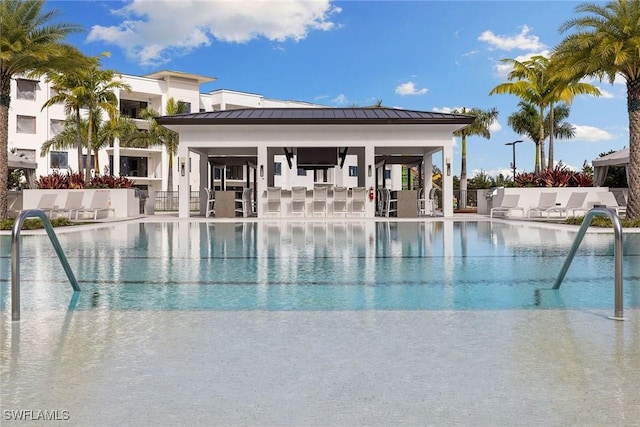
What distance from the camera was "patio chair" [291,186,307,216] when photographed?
83.6ft

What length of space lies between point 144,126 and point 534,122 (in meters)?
38.3

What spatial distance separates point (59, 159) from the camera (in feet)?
177

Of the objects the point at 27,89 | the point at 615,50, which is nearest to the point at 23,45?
the point at 615,50

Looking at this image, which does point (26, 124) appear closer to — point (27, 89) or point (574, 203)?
point (27, 89)

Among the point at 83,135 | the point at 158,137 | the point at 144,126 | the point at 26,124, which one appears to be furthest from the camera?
the point at 144,126

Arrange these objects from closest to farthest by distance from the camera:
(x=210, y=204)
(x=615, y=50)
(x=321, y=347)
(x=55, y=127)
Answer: (x=321, y=347), (x=615, y=50), (x=210, y=204), (x=55, y=127)

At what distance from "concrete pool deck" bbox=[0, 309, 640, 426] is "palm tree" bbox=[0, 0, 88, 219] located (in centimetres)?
A: 1770

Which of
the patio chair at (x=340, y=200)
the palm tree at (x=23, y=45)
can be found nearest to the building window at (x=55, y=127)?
the palm tree at (x=23, y=45)

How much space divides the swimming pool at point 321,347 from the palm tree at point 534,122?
43338mm

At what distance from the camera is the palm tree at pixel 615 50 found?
60.4 feet

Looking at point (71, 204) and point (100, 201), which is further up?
point (100, 201)

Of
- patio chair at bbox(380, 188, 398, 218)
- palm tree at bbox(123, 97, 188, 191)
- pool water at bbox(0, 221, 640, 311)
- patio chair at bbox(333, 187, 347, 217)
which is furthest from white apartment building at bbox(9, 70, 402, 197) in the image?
pool water at bbox(0, 221, 640, 311)

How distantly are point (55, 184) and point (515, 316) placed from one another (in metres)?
26.6

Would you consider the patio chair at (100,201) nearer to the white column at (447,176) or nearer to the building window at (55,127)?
the white column at (447,176)
